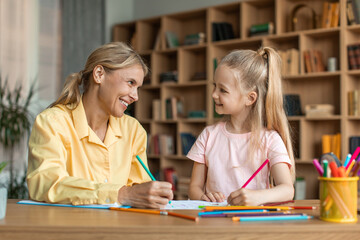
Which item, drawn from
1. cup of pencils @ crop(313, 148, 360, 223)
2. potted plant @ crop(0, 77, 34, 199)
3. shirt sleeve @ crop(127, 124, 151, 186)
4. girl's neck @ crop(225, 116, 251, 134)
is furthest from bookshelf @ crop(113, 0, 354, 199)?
cup of pencils @ crop(313, 148, 360, 223)

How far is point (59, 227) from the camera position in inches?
40.1

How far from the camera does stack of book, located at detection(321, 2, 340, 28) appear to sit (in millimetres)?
4016

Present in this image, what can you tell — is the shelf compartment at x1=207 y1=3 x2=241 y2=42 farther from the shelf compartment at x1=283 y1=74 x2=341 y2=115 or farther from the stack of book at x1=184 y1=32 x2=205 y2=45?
the shelf compartment at x1=283 y1=74 x2=341 y2=115

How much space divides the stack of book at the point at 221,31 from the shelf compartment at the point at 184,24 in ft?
1.23

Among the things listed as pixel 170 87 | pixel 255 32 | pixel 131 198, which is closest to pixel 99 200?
pixel 131 198

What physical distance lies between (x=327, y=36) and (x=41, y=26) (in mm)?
3023

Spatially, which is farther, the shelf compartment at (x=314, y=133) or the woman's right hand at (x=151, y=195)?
the shelf compartment at (x=314, y=133)

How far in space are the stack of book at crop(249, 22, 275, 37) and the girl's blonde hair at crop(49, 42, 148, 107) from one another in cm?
281

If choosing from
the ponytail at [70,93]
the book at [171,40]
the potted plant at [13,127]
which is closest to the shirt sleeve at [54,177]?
the ponytail at [70,93]

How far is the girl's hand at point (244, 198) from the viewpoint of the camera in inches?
49.4

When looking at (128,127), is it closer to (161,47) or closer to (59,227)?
(59,227)

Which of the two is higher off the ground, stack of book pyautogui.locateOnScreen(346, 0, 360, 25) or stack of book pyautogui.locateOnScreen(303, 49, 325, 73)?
stack of book pyautogui.locateOnScreen(346, 0, 360, 25)

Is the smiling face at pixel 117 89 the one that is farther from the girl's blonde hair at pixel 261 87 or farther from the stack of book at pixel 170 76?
the stack of book at pixel 170 76

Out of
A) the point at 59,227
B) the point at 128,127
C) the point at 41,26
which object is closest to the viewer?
the point at 59,227
